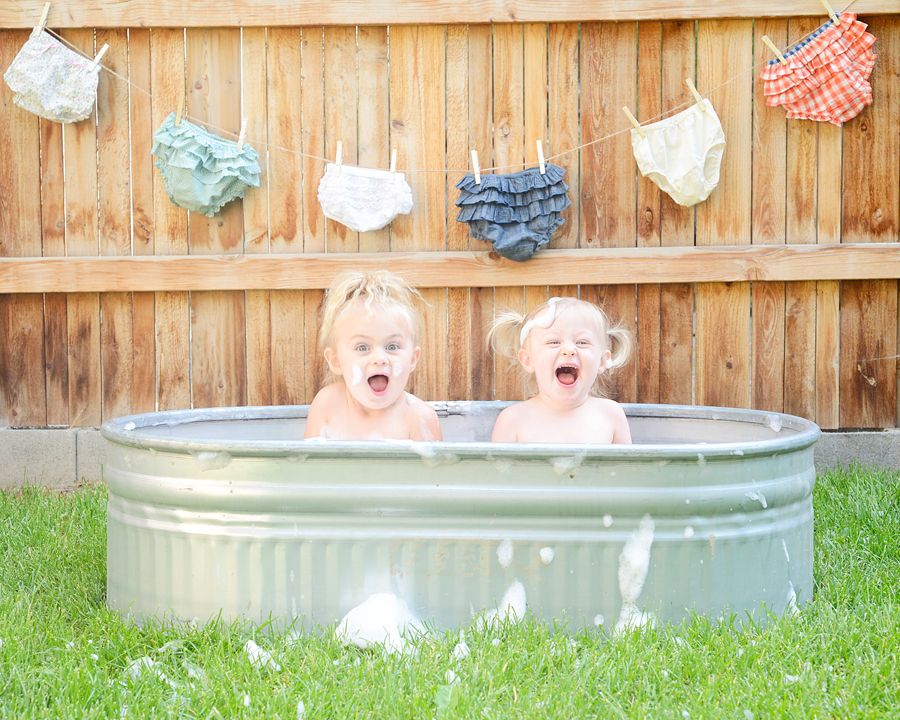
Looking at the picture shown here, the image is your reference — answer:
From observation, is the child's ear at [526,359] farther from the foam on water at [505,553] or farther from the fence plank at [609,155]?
the fence plank at [609,155]

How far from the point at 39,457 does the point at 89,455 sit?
0.19 meters

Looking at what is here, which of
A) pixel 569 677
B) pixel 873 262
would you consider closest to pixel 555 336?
pixel 569 677

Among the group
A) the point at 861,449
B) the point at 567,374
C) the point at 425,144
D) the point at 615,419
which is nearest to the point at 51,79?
the point at 425,144

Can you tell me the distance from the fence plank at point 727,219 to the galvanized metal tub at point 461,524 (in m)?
1.69

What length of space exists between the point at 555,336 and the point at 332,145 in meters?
1.58

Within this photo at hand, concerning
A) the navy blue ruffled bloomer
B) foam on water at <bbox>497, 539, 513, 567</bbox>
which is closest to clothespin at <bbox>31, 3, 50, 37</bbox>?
the navy blue ruffled bloomer

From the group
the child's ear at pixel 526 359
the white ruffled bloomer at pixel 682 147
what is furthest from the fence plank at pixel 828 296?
the child's ear at pixel 526 359

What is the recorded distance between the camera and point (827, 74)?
3.72 meters

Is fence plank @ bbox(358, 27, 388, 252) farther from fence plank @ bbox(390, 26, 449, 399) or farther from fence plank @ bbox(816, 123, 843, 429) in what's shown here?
fence plank @ bbox(816, 123, 843, 429)

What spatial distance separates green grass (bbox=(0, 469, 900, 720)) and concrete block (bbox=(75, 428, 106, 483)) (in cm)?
152

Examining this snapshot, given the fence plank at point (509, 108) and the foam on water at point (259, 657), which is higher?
the fence plank at point (509, 108)

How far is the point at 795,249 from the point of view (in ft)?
12.5

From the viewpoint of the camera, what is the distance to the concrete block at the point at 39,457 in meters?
3.97

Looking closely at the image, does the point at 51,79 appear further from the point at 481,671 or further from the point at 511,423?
the point at 481,671
